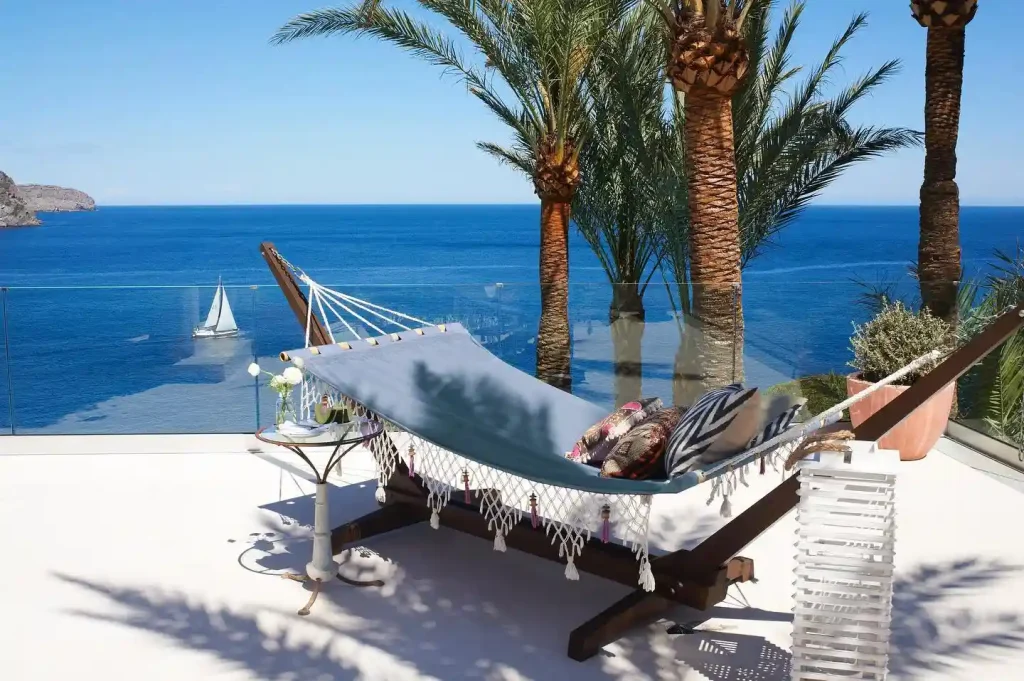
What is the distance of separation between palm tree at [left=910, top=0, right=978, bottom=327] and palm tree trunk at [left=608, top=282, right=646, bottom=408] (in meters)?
2.29

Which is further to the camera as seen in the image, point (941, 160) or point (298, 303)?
point (941, 160)

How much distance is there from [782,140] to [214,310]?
4.84m

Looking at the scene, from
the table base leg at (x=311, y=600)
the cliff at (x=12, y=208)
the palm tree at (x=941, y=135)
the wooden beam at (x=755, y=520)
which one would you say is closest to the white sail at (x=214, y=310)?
the table base leg at (x=311, y=600)

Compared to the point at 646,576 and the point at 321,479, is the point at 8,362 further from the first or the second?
the point at 646,576

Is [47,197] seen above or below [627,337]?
above

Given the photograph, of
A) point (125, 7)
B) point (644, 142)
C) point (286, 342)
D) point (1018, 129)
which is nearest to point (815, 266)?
point (1018, 129)

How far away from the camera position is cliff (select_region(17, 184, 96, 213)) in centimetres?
5372

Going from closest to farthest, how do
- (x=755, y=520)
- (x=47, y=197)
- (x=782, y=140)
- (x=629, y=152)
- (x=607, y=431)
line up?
1. (x=755, y=520)
2. (x=607, y=431)
3. (x=782, y=140)
4. (x=629, y=152)
5. (x=47, y=197)

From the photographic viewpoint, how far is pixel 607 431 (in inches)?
145

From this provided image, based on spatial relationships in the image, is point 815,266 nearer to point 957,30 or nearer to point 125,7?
point 125,7

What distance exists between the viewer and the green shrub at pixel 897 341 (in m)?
5.49

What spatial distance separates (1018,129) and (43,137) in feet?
162

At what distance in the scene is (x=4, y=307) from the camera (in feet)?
19.3

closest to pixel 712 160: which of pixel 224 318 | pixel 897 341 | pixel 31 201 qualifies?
pixel 897 341
